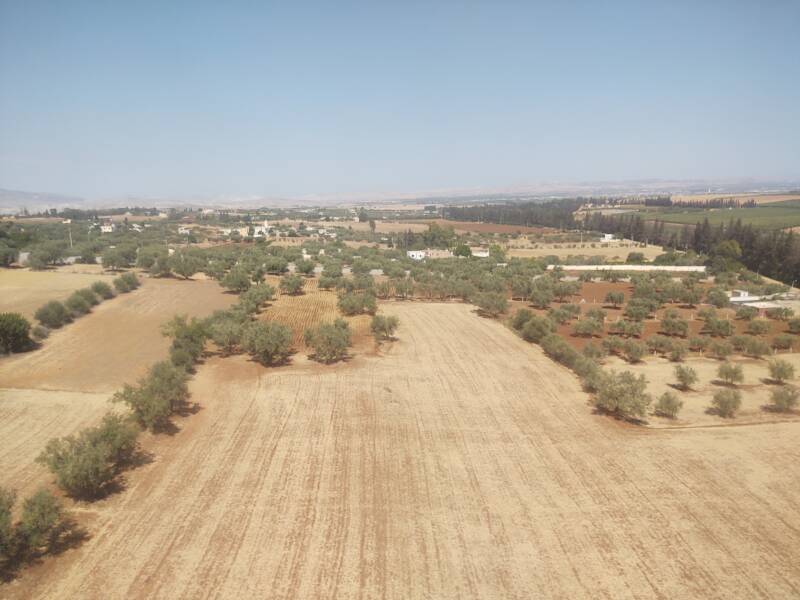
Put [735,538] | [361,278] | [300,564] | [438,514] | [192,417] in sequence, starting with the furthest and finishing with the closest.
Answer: [361,278], [192,417], [438,514], [735,538], [300,564]

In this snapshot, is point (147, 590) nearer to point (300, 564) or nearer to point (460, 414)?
point (300, 564)

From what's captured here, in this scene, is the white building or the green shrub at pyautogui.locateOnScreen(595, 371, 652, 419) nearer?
the green shrub at pyautogui.locateOnScreen(595, 371, 652, 419)

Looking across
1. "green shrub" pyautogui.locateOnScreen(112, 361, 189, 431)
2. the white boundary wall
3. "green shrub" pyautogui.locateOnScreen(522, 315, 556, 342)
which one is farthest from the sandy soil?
the white boundary wall

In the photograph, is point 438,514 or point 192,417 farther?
point 192,417

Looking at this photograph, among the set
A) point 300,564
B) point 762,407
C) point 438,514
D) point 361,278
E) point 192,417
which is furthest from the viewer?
point 361,278

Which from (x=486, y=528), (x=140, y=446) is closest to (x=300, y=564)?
(x=486, y=528)

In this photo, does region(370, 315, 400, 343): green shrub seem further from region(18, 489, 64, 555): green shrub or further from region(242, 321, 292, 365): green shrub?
region(18, 489, 64, 555): green shrub
